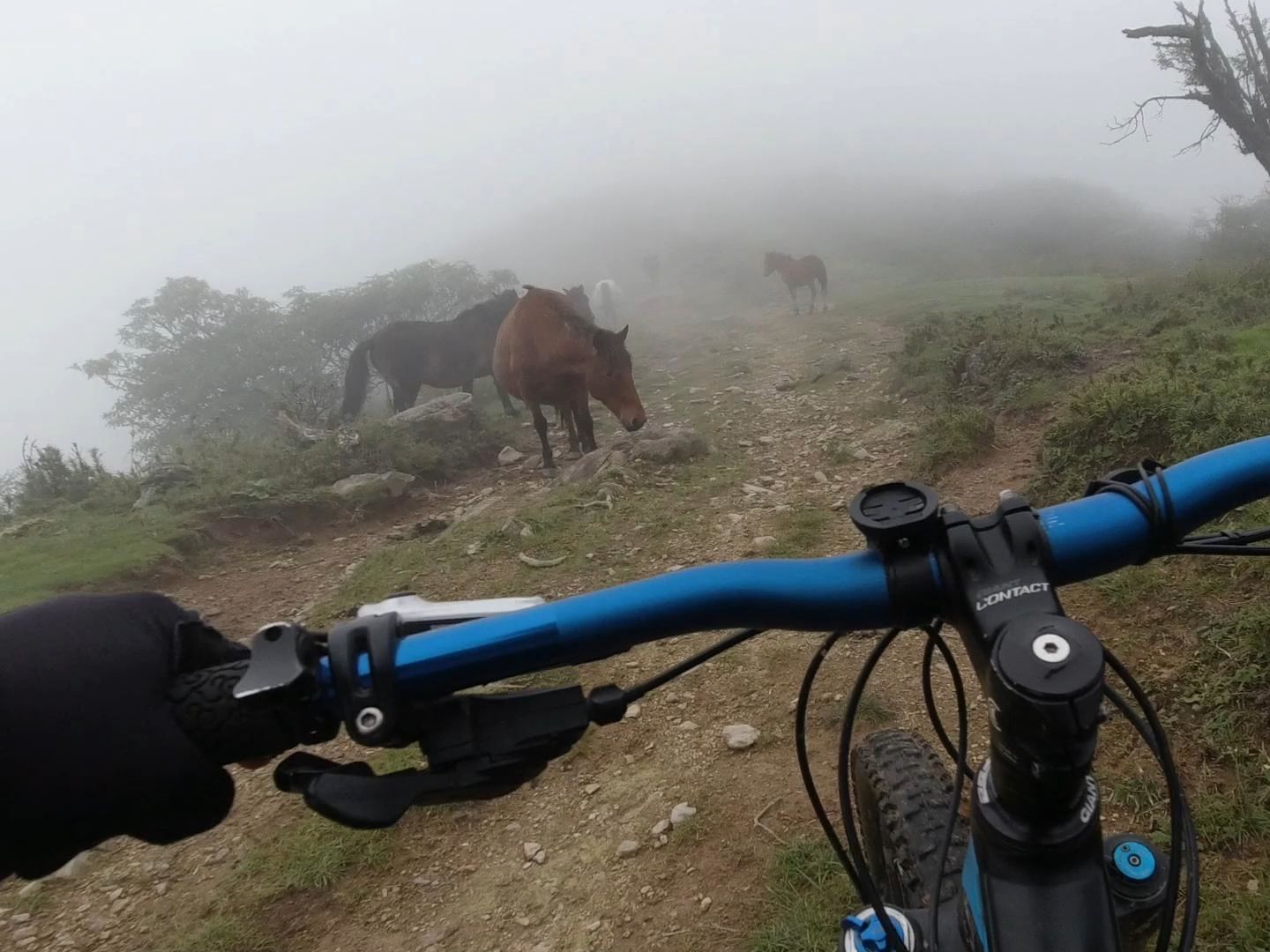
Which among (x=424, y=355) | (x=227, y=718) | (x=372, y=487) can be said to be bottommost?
(x=372, y=487)

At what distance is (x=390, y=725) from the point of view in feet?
2.76

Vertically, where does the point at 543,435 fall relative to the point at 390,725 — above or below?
below

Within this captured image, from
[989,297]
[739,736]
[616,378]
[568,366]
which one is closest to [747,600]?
[739,736]

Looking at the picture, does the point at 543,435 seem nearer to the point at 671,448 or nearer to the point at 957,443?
the point at 671,448

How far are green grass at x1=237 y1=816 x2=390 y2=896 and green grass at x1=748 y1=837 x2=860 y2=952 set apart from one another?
164cm

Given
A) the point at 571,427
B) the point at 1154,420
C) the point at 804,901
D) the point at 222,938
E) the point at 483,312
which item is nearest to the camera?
the point at 804,901

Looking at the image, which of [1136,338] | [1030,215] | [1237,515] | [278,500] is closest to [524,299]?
[278,500]

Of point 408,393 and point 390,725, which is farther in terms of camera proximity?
point 408,393

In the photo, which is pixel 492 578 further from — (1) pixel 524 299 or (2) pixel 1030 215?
(2) pixel 1030 215

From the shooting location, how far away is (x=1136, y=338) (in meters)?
8.42

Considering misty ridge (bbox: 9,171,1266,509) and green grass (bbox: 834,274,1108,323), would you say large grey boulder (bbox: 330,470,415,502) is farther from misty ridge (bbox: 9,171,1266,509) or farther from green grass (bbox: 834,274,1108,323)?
green grass (bbox: 834,274,1108,323)

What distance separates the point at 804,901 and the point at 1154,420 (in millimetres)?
4210

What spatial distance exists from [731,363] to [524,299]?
18.7 feet

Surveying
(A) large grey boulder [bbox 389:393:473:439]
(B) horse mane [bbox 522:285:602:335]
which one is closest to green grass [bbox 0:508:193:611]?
(A) large grey boulder [bbox 389:393:473:439]
